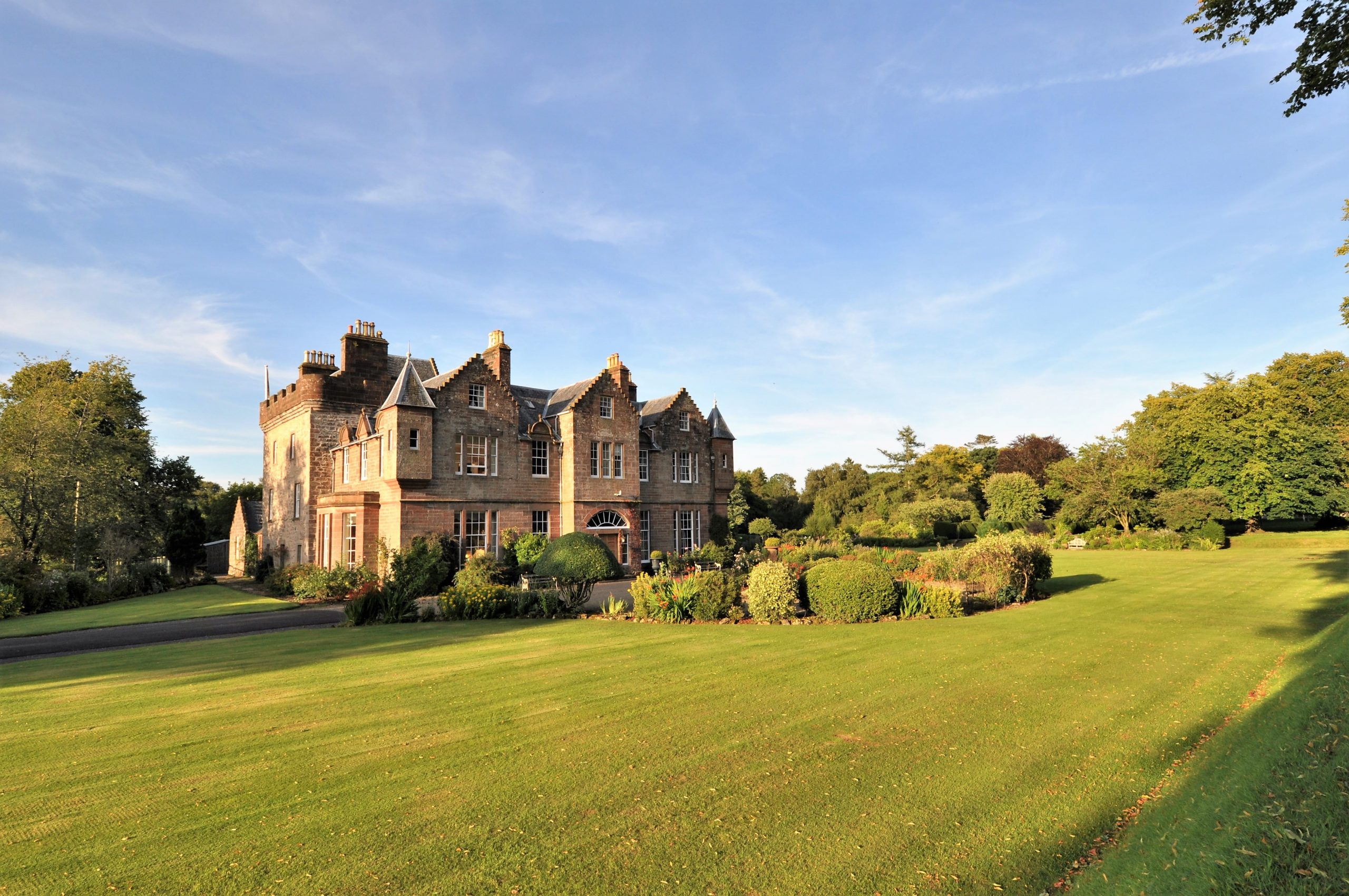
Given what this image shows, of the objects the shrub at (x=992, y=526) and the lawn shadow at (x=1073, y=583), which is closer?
the lawn shadow at (x=1073, y=583)

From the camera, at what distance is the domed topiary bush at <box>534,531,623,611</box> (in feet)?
90.3

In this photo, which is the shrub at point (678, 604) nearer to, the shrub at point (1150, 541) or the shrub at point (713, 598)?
the shrub at point (713, 598)

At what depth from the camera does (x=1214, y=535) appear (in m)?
43.1

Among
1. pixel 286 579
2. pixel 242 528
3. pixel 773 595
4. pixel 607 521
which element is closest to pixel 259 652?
pixel 773 595

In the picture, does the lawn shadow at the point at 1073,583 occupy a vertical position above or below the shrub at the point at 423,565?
below

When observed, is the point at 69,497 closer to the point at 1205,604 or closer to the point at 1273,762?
the point at 1273,762

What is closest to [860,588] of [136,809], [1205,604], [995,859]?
[1205,604]

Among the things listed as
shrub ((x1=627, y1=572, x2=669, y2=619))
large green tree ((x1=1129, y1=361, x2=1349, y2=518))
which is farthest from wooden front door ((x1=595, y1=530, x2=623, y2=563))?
large green tree ((x1=1129, y1=361, x2=1349, y2=518))

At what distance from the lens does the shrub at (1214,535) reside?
139ft

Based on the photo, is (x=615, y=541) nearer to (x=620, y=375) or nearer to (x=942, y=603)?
(x=620, y=375)

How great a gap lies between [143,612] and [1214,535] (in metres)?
56.4

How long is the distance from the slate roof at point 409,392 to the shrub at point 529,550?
Result: 7103 mm

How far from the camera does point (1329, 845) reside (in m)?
4.67

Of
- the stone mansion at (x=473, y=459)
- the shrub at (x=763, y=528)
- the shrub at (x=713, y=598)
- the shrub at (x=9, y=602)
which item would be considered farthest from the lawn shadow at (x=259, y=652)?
the shrub at (x=763, y=528)
